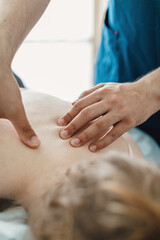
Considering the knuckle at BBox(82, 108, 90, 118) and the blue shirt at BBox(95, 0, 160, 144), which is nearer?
the knuckle at BBox(82, 108, 90, 118)

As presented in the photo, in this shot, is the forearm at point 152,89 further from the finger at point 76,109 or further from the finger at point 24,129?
the finger at point 24,129

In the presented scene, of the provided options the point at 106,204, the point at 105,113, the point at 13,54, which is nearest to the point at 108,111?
the point at 105,113

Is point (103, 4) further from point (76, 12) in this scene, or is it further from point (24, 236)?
point (24, 236)

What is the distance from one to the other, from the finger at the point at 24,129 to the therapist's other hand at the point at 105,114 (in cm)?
13

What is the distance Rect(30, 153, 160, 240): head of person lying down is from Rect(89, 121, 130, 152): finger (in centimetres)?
31

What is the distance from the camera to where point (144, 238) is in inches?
20.8

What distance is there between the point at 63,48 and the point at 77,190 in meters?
2.58

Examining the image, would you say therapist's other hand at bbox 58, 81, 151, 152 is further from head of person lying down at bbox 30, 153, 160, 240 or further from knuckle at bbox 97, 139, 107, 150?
head of person lying down at bbox 30, 153, 160, 240


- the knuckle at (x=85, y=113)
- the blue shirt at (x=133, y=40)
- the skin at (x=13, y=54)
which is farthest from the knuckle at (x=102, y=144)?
the blue shirt at (x=133, y=40)

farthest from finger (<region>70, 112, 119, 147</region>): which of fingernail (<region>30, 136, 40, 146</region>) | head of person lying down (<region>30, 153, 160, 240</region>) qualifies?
head of person lying down (<region>30, 153, 160, 240</region>)

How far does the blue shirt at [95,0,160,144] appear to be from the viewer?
149cm

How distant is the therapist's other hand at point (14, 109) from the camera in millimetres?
834

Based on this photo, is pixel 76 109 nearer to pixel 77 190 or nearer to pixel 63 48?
pixel 77 190

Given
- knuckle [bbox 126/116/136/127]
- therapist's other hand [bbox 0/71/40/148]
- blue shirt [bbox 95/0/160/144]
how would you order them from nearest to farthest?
therapist's other hand [bbox 0/71/40/148] → knuckle [bbox 126/116/136/127] → blue shirt [bbox 95/0/160/144]
